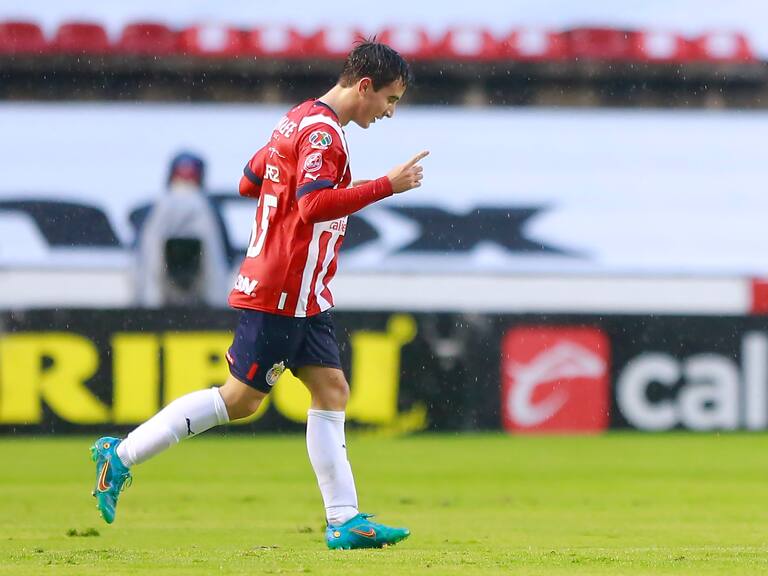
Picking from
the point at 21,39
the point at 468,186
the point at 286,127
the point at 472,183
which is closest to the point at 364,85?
the point at 286,127

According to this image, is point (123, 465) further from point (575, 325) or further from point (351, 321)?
point (575, 325)

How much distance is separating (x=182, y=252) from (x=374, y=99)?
32.1 ft

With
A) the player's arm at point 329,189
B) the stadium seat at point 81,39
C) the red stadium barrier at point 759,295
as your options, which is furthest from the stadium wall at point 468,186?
the player's arm at point 329,189

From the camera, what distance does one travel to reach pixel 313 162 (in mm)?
5215

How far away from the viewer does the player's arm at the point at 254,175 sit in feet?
18.7

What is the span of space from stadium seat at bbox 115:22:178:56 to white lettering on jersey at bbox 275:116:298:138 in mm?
12884

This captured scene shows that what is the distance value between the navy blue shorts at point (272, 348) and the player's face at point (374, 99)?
31.0 inches

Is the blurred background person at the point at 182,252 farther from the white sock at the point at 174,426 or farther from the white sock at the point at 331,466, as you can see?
the white sock at the point at 331,466

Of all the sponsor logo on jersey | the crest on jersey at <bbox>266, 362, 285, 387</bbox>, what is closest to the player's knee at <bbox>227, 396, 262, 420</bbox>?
the crest on jersey at <bbox>266, 362, 285, 387</bbox>

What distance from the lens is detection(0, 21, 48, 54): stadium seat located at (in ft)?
58.8

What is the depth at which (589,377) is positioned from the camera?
13.0 metres

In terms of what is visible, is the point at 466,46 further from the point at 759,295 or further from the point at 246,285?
the point at 246,285

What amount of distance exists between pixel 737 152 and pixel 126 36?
26.4 feet

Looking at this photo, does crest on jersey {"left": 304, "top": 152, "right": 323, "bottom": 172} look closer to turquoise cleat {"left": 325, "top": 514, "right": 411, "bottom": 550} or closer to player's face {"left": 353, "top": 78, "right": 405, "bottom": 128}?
player's face {"left": 353, "top": 78, "right": 405, "bottom": 128}
